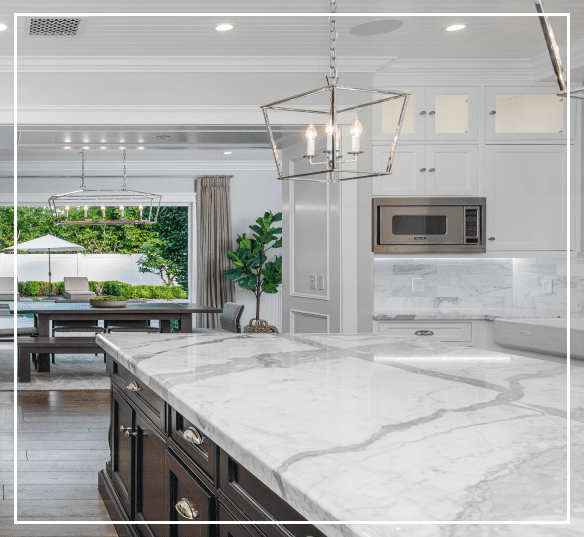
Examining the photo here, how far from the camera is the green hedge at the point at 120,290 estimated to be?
998 centimetres

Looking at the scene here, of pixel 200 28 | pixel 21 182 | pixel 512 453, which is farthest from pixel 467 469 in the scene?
pixel 21 182

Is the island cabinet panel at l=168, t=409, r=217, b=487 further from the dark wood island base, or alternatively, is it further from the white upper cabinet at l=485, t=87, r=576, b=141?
the white upper cabinet at l=485, t=87, r=576, b=141

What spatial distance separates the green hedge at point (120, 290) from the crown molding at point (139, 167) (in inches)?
87.8

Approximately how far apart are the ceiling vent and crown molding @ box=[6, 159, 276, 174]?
15.6 ft

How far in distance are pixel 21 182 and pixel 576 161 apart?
22.9 feet

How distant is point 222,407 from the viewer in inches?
54.5

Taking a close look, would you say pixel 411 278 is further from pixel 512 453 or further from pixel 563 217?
pixel 512 453

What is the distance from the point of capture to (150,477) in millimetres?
2111

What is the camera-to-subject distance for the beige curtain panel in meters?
8.46

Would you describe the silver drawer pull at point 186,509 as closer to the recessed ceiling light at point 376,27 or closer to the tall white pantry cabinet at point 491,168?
the recessed ceiling light at point 376,27

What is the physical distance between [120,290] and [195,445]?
9207 mm

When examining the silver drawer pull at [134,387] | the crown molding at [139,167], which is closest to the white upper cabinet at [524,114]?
the silver drawer pull at [134,387]

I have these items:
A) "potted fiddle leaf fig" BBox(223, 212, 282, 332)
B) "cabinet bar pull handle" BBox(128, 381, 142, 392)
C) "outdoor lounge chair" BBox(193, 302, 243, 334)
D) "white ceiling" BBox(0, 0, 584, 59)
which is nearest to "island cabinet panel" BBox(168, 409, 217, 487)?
"cabinet bar pull handle" BBox(128, 381, 142, 392)

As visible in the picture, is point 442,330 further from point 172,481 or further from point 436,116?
point 172,481
